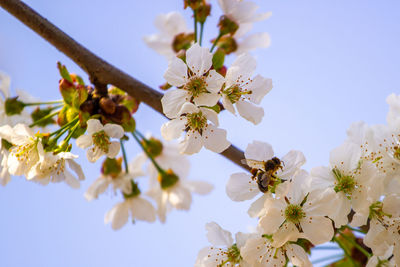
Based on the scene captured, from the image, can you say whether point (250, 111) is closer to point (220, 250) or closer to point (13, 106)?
point (220, 250)

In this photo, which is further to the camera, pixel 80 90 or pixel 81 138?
pixel 80 90

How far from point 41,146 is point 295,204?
3.22ft

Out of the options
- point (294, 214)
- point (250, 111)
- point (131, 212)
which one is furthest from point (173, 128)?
point (131, 212)

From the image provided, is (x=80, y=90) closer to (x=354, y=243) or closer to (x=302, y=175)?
(x=302, y=175)

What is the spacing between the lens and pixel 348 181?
1602 mm

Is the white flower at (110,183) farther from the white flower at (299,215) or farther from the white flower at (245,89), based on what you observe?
the white flower at (299,215)

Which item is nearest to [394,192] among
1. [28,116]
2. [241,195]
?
[241,195]

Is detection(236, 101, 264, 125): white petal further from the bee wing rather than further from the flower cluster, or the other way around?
the bee wing

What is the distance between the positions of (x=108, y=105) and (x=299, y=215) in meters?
0.89

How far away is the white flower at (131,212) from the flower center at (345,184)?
1448mm

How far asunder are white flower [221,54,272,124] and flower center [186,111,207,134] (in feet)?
0.35

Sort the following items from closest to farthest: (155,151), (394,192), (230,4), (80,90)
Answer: (394,192) < (80,90) < (230,4) < (155,151)

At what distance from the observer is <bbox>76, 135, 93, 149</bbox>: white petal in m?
1.73

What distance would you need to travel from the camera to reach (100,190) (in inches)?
104
